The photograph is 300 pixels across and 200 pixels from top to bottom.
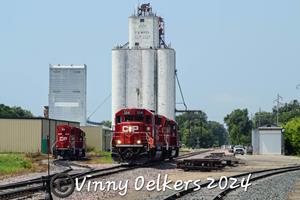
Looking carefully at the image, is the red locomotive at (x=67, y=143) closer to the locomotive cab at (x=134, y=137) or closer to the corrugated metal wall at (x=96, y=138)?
the locomotive cab at (x=134, y=137)

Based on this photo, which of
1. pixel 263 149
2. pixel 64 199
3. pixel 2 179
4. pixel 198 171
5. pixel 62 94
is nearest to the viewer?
pixel 64 199

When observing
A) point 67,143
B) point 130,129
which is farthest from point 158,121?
point 67,143

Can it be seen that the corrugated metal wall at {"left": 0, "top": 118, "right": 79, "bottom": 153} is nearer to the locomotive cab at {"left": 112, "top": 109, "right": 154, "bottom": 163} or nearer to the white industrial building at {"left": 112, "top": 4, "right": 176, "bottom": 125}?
the locomotive cab at {"left": 112, "top": 109, "right": 154, "bottom": 163}

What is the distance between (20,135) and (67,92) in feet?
274

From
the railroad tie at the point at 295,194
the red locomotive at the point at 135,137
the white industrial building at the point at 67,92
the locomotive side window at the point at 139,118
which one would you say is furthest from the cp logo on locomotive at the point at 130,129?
the white industrial building at the point at 67,92

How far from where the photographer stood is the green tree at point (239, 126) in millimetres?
155637

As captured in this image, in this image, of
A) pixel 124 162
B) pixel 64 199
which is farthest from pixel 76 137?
pixel 64 199

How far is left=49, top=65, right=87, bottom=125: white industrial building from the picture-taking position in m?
146

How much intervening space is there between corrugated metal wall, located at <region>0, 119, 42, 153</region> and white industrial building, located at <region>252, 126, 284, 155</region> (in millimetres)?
32455

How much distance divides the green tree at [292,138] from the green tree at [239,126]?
65.6 metres

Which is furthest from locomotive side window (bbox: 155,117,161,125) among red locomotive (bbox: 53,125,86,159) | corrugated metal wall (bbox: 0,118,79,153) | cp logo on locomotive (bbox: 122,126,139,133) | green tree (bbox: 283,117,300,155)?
green tree (bbox: 283,117,300,155)

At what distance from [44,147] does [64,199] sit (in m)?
46.4

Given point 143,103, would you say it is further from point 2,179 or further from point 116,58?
point 2,179

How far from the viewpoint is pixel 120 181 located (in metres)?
25.7
